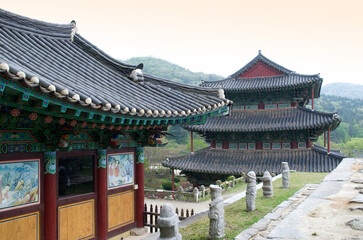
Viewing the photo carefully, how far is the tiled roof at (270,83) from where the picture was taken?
22.6 metres

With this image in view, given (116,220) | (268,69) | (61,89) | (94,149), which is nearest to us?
(61,89)

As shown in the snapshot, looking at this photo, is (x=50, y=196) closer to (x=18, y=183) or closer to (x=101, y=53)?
(x=18, y=183)

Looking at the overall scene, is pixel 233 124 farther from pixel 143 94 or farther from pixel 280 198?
pixel 143 94

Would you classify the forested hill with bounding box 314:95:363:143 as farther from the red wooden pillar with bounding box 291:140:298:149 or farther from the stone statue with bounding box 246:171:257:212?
the stone statue with bounding box 246:171:257:212

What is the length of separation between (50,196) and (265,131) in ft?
58.9

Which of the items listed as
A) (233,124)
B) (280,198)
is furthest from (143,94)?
(233,124)

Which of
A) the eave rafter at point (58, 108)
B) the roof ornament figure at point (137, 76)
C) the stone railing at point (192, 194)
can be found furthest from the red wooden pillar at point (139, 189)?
the stone railing at point (192, 194)

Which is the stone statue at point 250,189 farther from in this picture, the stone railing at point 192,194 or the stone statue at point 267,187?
the stone railing at point 192,194

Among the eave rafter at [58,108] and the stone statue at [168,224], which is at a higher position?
the eave rafter at [58,108]

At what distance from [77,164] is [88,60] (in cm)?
349

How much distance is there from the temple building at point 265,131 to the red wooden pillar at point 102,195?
14.6 m

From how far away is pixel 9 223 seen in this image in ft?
21.0

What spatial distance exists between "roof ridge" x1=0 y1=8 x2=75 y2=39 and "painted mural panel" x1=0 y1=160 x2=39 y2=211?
162 inches

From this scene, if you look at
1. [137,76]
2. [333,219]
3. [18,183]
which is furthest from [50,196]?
[333,219]
